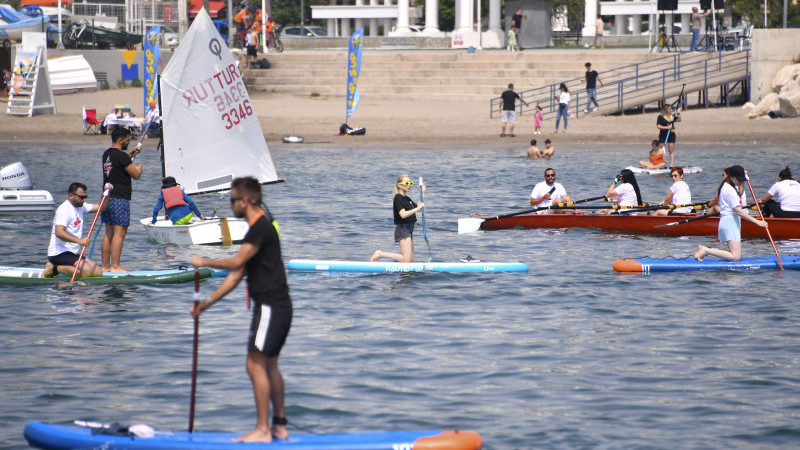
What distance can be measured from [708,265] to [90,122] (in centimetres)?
2810

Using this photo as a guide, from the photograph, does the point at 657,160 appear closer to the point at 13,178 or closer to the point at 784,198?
the point at 784,198

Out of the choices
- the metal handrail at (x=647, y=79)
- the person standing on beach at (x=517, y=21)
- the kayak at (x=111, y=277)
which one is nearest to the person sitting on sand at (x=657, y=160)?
the metal handrail at (x=647, y=79)

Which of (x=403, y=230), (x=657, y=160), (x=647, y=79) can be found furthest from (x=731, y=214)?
(x=647, y=79)

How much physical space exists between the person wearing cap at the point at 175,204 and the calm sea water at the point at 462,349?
2.00 ft

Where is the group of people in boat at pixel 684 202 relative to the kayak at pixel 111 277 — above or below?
above

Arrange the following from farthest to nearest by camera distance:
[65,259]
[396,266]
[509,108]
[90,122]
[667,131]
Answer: [90,122], [509,108], [667,131], [396,266], [65,259]

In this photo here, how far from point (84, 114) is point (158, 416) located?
3093 cm

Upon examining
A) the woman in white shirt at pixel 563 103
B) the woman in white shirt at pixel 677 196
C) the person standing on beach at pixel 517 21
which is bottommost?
the woman in white shirt at pixel 677 196

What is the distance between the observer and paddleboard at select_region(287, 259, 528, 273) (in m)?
16.2

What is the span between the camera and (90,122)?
127 ft

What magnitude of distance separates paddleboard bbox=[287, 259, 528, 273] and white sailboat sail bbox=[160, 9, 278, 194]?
4627mm

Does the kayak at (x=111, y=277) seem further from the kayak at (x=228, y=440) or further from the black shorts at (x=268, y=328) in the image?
the black shorts at (x=268, y=328)

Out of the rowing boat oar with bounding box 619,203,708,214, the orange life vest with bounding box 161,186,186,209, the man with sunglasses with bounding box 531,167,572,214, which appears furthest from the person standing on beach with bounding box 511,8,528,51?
the orange life vest with bounding box 161,186,186,209

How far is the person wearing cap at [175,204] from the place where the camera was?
18472 millimetres
